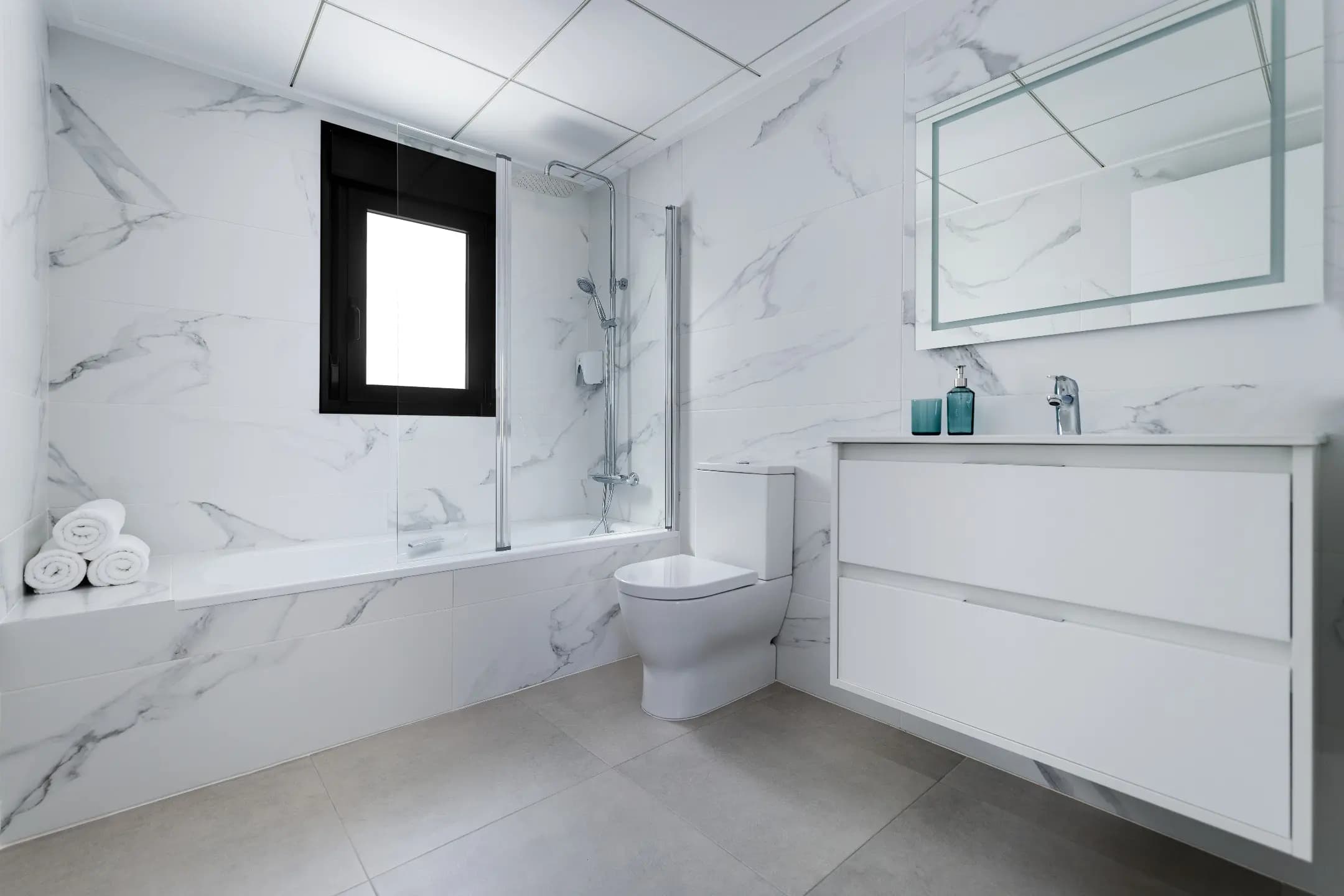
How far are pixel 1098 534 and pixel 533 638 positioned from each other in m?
1.72

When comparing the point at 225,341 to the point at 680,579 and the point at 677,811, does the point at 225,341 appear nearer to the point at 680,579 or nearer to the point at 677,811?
the point at 680,579

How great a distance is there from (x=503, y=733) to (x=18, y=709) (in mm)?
1090

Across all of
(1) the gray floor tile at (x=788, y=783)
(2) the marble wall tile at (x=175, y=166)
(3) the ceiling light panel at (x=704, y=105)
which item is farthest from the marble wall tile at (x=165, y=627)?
(3) the ceiling light panel at (x=704, y=105)

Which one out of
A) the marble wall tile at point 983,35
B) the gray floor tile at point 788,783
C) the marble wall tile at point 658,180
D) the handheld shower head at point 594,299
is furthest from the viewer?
the marble wall tile at point 658,180

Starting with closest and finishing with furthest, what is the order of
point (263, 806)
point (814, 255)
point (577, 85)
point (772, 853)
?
point (772, 853) < point (263, 806) < point (814, 255) < point (577, 85)

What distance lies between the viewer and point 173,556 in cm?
205

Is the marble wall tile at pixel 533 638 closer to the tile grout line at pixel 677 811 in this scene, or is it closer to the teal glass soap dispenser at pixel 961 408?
the tile grout line at pixel 677 811

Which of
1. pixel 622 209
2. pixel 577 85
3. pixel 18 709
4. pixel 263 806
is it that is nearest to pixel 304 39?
pixel 577 85

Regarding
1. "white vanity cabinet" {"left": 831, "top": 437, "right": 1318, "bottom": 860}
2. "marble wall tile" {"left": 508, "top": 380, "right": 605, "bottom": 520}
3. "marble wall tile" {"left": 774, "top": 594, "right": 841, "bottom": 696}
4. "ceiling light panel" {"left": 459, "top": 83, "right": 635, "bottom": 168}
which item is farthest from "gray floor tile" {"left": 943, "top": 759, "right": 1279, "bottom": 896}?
"ceiling light panel" {"left": 459, "top": 83, "right": 635, "bottom": 168}

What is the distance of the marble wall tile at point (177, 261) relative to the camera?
1.92m

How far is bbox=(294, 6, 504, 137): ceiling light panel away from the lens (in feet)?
6.41

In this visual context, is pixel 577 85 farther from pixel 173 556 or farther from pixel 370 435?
pixel 173 556

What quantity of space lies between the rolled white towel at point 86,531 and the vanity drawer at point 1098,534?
2003 millimetres

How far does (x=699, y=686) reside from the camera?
6.30 feet
